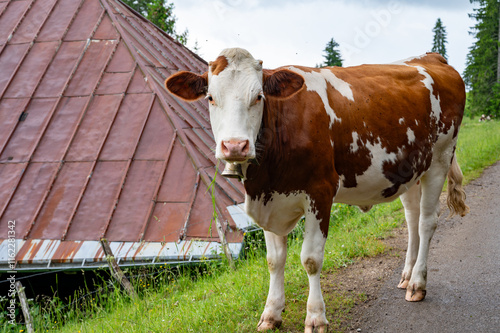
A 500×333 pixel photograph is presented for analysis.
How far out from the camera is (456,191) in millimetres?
5953

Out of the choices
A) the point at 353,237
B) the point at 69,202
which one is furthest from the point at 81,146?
the point at 353,237

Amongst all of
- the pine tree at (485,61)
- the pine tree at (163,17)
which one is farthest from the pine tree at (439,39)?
the pine tree at (163,17)

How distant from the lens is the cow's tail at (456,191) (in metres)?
5.87

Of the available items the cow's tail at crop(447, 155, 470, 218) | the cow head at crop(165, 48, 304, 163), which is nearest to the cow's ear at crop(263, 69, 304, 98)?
the cow head at crop(165, 48, 304, 163)

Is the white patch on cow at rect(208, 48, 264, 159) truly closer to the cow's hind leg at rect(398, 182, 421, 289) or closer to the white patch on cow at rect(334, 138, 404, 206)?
the white patch on cow at rect(334, 138, 404, 206)

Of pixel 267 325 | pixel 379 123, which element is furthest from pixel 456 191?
pixel 267 325

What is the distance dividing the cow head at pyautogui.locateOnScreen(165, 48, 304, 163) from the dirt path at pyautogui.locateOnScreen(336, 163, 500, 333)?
7.04 ft

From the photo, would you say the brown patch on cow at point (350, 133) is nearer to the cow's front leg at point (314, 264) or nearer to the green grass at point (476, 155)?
the cow's front leg at point (314, 264)

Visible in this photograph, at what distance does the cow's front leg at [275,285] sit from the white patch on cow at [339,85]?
4.83ft

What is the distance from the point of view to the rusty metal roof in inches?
334

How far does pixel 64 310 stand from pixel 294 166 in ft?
19.1

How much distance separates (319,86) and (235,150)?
144 cm

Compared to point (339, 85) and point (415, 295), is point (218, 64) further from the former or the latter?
point (415, 295)

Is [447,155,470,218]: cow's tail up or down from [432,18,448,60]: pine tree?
down
